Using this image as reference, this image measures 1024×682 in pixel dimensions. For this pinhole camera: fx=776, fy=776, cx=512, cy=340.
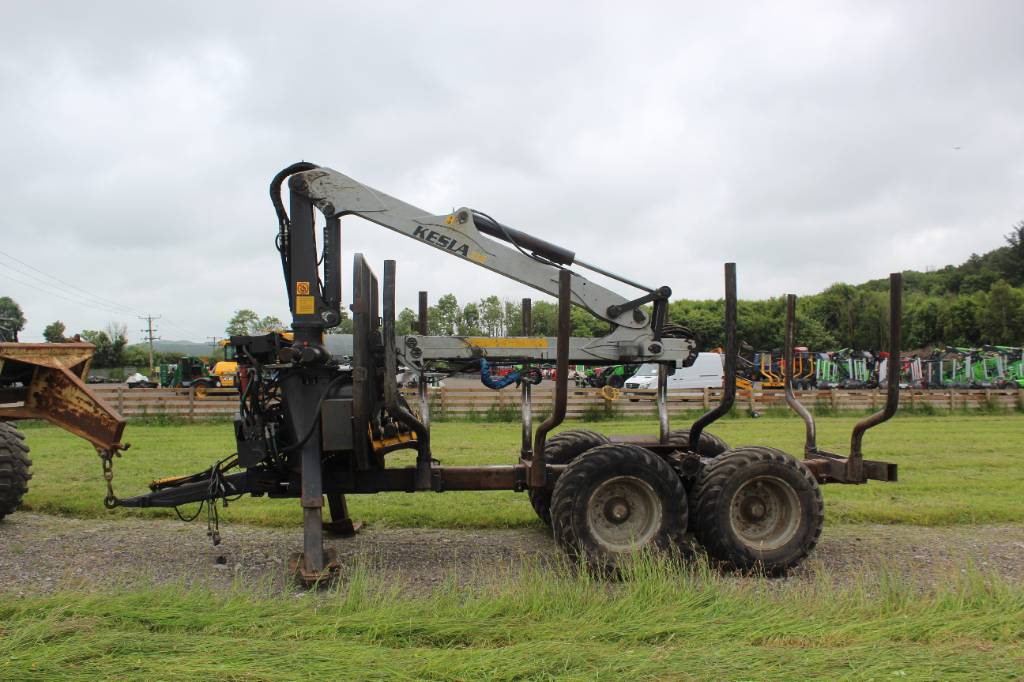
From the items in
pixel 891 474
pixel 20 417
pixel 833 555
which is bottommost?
pixel 833 555

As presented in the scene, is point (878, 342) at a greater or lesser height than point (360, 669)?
greater

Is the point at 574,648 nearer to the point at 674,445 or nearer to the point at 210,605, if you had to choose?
the point at 210,605

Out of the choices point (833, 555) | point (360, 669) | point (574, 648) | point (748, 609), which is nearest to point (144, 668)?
point (360, 669)

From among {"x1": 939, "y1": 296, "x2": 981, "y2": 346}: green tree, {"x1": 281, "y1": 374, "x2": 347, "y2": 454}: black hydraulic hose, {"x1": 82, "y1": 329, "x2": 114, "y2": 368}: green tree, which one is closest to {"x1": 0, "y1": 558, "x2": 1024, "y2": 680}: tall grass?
{"x1": 281, "y1": 374, "x2": 347, "y2": 454}: black hydraulic hose

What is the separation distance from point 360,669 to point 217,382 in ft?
113

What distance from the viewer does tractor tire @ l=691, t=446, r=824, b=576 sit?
6301 mm

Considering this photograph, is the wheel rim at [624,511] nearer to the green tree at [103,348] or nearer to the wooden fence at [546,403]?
the wooden fence at [546,403]

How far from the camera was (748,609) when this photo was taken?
4.67 metres

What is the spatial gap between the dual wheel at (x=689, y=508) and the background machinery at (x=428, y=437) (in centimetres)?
1

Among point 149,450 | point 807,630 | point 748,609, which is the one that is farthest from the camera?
point 149,450

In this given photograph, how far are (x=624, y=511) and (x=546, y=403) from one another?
52.5ft

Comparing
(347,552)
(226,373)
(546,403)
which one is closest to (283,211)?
(347,552)

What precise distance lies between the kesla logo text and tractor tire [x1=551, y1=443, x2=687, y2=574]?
203 cm

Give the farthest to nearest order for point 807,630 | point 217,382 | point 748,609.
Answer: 1. point 217,382
2. point 748,609
3. point 807,630
